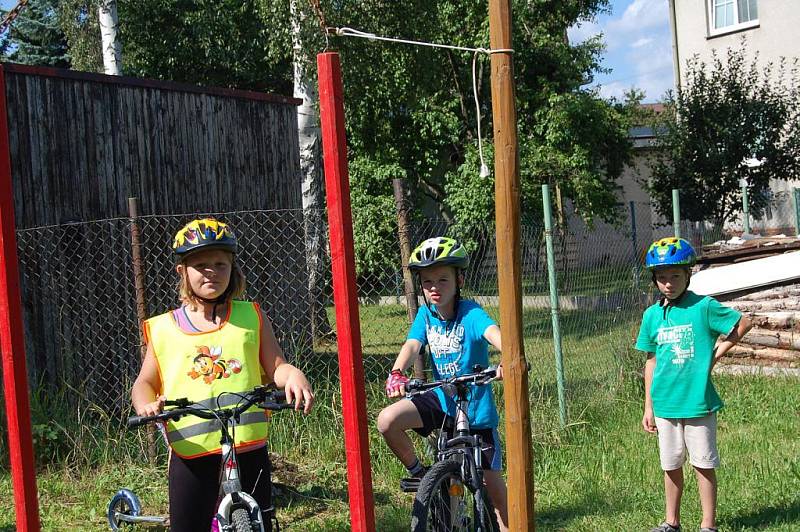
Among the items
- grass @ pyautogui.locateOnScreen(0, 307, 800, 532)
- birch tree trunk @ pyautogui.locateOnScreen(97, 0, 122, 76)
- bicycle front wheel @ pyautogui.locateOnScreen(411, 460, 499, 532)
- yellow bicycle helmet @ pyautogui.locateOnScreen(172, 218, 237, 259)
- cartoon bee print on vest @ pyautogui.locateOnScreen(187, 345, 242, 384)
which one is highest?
birch tree trunk @ pyautogui.locateOnScreen(97, 0, 122, 76)

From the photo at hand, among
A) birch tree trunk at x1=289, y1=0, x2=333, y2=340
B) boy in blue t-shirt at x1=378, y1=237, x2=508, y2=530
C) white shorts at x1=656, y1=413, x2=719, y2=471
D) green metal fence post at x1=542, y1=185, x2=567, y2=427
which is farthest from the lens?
birch tree trunk at x1=289, y1=0, x2=333, y2=340

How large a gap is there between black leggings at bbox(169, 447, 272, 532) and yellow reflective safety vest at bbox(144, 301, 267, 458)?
7 cm

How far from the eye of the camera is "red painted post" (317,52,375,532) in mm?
3369

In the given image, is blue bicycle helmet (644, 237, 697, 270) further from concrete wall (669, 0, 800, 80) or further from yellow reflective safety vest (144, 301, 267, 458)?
concrete wall (669, 0, 800, 80)

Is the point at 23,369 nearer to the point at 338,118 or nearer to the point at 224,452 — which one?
the point at 224,452

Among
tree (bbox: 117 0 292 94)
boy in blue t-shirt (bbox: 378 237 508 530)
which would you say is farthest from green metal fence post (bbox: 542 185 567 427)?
tree (bbox: 117 0 292 94)

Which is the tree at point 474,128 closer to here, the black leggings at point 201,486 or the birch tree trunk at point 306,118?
the birch tree trunk at point 306,118

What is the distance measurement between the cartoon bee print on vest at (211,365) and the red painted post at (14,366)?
77cm

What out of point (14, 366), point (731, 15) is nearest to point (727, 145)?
point (731, 15)

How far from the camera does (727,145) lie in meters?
21.4

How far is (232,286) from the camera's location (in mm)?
4031

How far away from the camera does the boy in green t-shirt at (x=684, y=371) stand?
210 inches

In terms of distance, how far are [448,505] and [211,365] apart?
1353mm

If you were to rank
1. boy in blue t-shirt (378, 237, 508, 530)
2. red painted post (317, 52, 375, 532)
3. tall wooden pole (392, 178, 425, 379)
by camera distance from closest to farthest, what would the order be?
red painted post (317, 52, 375, 532) → boy in blue t-shirt (378, 237, 508, 530) → tall wooden pole (392, 178, 425, 379)
